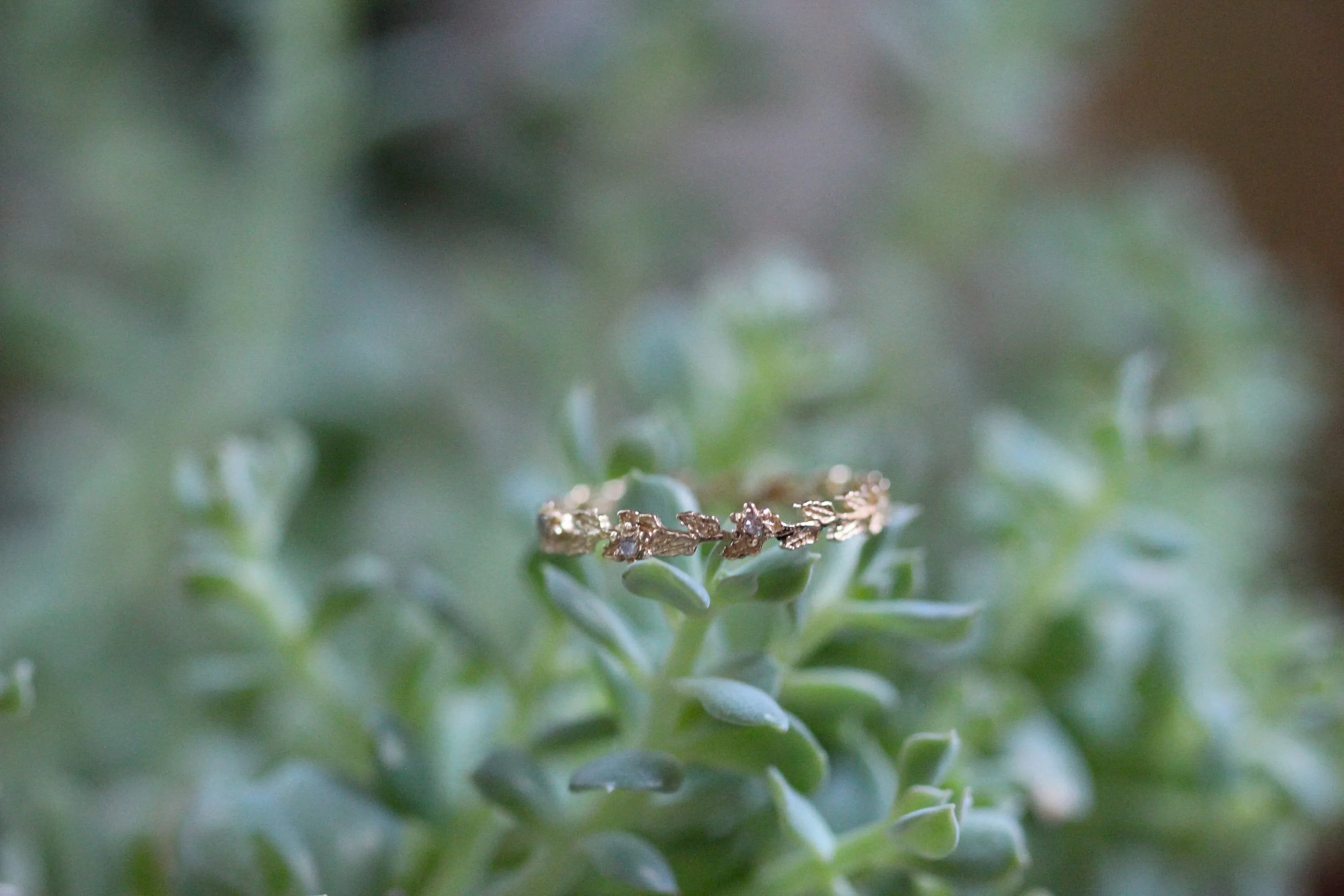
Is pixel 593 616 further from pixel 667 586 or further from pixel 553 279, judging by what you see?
pixel 553 279

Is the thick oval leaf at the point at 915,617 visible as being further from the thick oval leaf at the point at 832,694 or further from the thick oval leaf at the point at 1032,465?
the thick oval leaf at the point at 1032,465

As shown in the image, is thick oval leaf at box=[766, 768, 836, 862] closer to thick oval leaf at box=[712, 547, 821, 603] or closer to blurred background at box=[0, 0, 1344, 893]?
thick oval leaf at box=[712, 547, 821, 603]

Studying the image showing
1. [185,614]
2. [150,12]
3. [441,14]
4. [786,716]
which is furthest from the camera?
[441,14]

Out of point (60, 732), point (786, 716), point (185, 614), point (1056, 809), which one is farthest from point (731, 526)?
point (185, 614)

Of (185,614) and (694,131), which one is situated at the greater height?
(694,131)

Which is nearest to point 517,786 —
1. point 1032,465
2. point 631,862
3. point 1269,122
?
point 631,862

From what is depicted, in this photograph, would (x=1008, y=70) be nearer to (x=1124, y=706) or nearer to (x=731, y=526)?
(x=1124, y=706)
